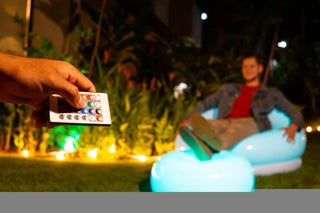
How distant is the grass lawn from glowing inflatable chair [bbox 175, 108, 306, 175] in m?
0.12

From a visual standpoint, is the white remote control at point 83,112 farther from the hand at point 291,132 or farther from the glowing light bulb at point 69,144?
the glowing light bulb at point 69,144

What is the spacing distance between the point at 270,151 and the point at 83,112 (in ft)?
10.0

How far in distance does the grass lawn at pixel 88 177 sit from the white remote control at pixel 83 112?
188cm

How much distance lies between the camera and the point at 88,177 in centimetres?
→ 394

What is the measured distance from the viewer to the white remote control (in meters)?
1.59

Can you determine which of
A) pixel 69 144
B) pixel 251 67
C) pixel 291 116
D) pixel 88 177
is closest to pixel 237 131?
pixel 291 116

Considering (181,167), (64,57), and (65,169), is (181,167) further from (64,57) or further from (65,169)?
(64,57)

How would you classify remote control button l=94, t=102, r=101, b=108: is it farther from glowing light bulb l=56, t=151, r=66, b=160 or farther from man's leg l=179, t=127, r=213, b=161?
glowing light bulb l=56, t=151, r=66, b=160

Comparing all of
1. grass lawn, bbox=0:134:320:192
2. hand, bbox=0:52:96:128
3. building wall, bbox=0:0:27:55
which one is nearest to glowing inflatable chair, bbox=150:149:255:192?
grass lawn, bbox=0:134:320:192

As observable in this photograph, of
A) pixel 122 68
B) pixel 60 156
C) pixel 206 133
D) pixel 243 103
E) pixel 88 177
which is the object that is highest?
pixel 122 68

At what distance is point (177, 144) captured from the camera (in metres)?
4.55

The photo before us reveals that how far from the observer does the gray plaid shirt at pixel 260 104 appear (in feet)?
15.0

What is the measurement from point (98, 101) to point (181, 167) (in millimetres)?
1453

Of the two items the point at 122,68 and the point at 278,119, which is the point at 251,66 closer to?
the point at 278,119
